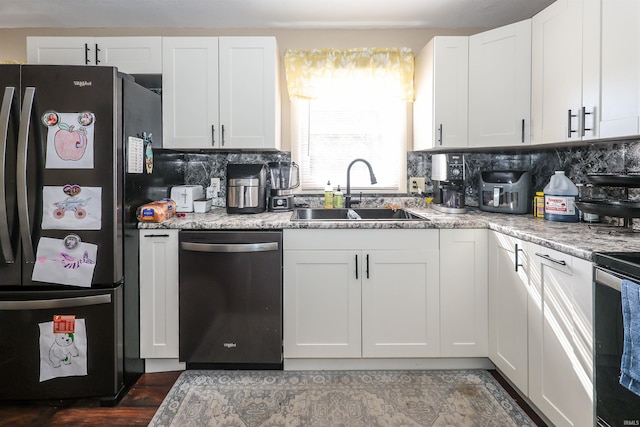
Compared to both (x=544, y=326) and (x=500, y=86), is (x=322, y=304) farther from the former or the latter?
(x=500, y=86)

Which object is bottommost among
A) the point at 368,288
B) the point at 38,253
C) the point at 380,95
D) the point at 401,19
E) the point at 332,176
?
the point at 368,288

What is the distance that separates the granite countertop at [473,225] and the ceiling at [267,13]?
1360 millimetres

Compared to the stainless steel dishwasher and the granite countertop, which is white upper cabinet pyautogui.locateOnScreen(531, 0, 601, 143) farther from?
the stainless steel dishwasher

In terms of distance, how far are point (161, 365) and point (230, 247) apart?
854mm

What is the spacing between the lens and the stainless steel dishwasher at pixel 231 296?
A: 224cm

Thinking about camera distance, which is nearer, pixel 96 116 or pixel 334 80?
pixel 96 116

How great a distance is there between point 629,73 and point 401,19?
1600 millimetres

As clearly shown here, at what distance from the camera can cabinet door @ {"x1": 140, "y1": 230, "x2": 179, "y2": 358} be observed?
2.28m

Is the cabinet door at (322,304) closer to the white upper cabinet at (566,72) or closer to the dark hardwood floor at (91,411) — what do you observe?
the dark hardwood floor at (91,411)

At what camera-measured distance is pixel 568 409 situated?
5.14 feet

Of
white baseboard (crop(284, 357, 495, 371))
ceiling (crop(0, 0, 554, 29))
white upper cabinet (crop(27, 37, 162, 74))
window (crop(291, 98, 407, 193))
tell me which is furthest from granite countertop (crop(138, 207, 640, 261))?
ceiling (crop(0, 0, 554, 29))

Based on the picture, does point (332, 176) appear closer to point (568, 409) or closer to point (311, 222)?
point (311, 222)

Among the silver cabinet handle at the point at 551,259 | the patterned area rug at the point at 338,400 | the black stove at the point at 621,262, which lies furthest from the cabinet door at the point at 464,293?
the black stove at the point at 621,262

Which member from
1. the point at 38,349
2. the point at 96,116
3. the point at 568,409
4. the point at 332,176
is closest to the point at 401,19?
the point at 332,176
